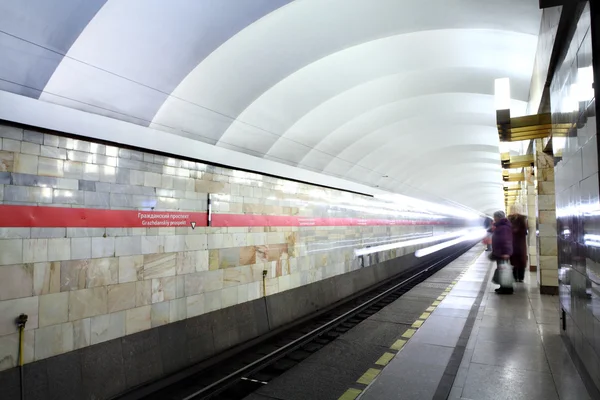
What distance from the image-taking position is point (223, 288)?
21.7ft

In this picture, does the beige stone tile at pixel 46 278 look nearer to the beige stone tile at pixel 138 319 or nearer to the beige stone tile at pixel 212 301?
the beige stone tile at pixel 138 319

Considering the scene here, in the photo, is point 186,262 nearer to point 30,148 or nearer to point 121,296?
point 121,296

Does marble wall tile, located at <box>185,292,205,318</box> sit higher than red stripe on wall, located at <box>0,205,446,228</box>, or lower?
lower

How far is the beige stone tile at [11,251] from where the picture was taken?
3.76 meters

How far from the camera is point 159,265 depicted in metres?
5.43

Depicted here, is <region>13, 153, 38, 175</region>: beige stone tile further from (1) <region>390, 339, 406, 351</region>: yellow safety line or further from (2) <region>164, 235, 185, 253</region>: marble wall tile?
(1) <region>390, 339, 406, 351</region>: yellow safety line

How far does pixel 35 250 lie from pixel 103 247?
768 millimetres

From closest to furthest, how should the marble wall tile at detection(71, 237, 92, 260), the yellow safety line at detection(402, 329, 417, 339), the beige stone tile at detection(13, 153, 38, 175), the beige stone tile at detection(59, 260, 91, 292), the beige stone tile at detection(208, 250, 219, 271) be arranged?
1. the beige stone tile at detection(13, 153, 38, 175)
2. the beige stone tile at detection(59, 260, 91, 292)
3. the marble wall tile at detection(71, 237, 92, 260)
4. the beige stone tile at detection(208, 250, 219, 271)
5. the yellow safety line at detection(402, 329, 417, 339)

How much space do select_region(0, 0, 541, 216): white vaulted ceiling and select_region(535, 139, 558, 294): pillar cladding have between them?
1.75m

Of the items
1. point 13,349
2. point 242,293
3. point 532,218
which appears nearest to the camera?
point 13,349

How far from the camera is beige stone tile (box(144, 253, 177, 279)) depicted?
5.25 metres

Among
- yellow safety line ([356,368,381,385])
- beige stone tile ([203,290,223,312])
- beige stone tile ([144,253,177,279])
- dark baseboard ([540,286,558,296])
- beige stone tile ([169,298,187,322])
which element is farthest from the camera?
dark baseboard ([540,286,558,296])

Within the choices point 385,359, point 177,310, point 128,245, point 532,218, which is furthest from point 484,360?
point 532,218

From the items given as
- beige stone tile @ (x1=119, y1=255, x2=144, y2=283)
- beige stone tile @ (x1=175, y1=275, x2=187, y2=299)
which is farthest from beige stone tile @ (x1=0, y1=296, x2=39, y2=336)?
beige stone tile @ (x1=175, y1=275, x2=187, y2=299)
